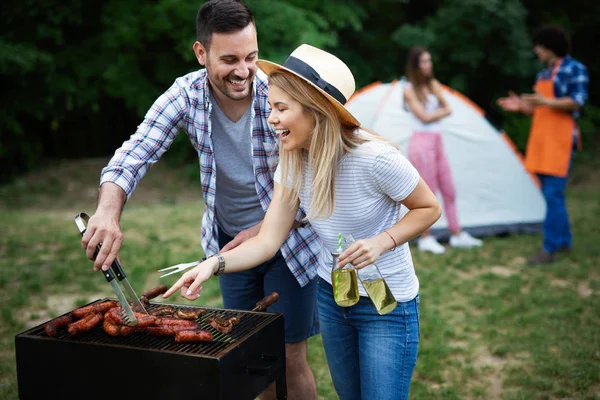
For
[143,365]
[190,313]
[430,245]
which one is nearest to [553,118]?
[430,245]

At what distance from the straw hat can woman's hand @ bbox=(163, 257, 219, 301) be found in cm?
71

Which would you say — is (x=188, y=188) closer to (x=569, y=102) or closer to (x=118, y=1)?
(x=118, y=1)

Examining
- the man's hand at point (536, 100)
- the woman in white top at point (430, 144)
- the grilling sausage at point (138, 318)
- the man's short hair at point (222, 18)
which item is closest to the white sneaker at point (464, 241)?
the woman in white top at point (430, 144)

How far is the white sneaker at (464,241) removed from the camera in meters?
6.78

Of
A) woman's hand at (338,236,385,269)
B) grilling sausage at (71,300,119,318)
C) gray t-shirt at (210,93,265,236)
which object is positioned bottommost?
grilling sausage at (71,300,119,318)

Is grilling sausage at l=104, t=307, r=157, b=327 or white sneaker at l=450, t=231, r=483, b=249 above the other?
grilling sausage at l=104, t=307, r=157, b=327

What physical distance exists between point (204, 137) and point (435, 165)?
4.46 meters

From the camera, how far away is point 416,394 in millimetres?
3688

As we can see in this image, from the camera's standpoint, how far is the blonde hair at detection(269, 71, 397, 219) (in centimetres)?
213

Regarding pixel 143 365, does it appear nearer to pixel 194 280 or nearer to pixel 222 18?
pixel 194 280

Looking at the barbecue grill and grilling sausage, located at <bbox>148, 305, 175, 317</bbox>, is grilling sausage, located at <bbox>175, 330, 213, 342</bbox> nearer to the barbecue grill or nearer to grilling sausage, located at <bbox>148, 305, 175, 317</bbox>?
the barbecue grill

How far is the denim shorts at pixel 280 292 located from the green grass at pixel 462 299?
3.50 ft

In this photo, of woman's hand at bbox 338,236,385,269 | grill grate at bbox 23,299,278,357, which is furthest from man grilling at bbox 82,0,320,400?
woman's hand at bbox 338,236,385,269

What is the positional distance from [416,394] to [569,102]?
3.47m
